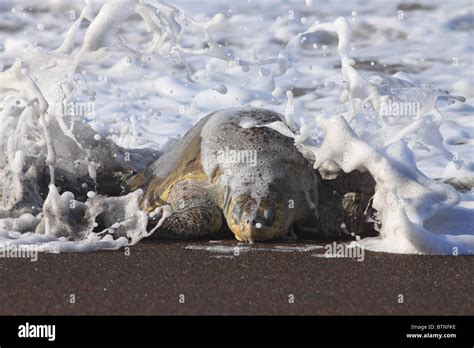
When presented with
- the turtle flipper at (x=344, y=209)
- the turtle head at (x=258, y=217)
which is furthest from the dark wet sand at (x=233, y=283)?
the turtle flipper at (x=344, y=209)

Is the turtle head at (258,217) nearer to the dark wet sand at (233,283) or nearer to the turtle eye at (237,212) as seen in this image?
the turtle eye at (237,212)

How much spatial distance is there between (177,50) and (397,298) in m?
2.81

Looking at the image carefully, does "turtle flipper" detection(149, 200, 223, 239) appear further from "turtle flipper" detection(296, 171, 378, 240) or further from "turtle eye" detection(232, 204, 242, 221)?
"turtle flipper" detection(296, 171, 378, 240)

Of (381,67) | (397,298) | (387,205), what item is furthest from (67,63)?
(381,67)

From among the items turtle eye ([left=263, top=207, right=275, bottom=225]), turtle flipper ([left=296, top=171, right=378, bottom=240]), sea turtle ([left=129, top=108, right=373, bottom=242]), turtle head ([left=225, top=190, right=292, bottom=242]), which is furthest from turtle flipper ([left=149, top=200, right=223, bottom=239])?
turtle flipper ([left=296, top=171, right=378, bottom=240])

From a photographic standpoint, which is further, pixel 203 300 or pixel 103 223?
pixel 103 223

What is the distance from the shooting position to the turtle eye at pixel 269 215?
18.6ft

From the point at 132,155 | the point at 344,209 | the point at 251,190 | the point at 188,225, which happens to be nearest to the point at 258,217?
the point at 251,190

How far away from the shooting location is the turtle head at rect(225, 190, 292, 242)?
18.5 feet

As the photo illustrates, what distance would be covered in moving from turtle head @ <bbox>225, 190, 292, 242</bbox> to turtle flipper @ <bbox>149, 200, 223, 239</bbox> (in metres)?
0.14

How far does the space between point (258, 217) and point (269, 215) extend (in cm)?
7
